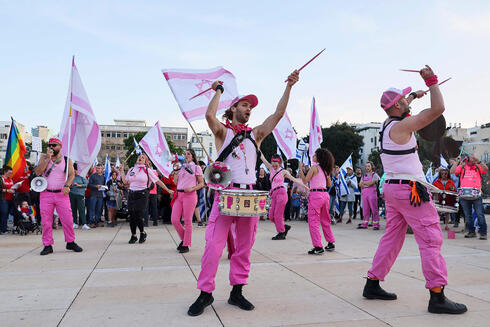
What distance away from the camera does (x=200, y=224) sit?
1382 cm

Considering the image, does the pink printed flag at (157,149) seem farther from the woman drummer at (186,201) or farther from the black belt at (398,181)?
the black belt at (398,181)

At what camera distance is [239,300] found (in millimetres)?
4035

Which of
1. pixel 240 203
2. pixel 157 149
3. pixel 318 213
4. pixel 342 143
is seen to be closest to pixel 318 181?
pixel 318 213

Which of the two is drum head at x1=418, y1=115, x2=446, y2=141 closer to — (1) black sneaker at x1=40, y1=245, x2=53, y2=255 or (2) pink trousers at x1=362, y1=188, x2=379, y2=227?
(2) pink trousers at x1=362, y1=188, x2=379, y2=227

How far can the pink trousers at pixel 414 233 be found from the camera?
3.87 meters

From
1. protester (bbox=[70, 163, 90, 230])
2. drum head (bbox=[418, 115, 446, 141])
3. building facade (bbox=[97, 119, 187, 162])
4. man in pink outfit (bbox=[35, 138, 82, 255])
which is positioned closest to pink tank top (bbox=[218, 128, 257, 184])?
man in pink outfit (bbox=[35, 138, 82, 255])

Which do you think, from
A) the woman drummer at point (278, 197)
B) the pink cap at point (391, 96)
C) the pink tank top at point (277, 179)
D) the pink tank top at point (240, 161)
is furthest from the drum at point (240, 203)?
the pink tank top at point (277, 179)

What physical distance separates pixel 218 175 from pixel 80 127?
5.67 metres

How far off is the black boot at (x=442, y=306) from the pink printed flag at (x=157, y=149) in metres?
11.0

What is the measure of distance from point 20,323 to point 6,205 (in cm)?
957

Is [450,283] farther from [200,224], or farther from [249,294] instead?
[200,224]

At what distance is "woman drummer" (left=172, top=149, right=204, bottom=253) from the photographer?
8023 mm

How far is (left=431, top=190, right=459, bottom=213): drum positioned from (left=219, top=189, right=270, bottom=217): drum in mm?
7220

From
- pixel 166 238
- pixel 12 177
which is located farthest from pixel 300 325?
pixel 12 177
